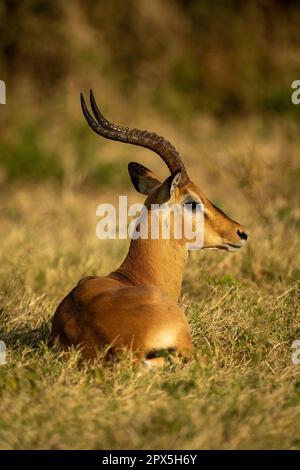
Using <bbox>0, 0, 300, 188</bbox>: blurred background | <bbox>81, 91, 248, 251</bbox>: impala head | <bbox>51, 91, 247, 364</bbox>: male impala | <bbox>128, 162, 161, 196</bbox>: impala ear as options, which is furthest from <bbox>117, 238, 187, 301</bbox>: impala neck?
<bbox>0, 0, 300, 188</bbox>: blurred background

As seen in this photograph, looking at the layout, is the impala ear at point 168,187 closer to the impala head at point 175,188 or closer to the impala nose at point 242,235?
the impala head at point 175,188

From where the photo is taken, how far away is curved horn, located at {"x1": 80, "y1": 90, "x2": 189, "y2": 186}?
5.18m

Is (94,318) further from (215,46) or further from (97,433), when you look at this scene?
(215,46)

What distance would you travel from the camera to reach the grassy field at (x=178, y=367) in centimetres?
379

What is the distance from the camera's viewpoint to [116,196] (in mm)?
10875

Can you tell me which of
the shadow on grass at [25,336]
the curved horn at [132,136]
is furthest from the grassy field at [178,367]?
the curved horn at [132,136]

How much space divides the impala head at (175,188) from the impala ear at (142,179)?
0.08 ft

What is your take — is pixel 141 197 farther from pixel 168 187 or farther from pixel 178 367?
pixel 178 367

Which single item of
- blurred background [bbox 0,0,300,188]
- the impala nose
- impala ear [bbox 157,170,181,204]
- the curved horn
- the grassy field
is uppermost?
blurred background [bbox 0,0,300,188]

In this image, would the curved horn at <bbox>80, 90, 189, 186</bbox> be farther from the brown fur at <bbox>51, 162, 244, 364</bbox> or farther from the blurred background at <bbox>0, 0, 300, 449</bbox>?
the blurred background at <bbox>0, 0, 300, 449</bbox>

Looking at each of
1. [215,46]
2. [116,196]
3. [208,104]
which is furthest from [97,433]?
[215,46]

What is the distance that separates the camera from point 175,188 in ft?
17.5

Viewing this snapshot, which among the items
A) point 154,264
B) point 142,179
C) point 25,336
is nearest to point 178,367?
point 154,264

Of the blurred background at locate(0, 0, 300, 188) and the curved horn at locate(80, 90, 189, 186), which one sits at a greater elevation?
the blurred background at locate(0, 0, 300, 188)
